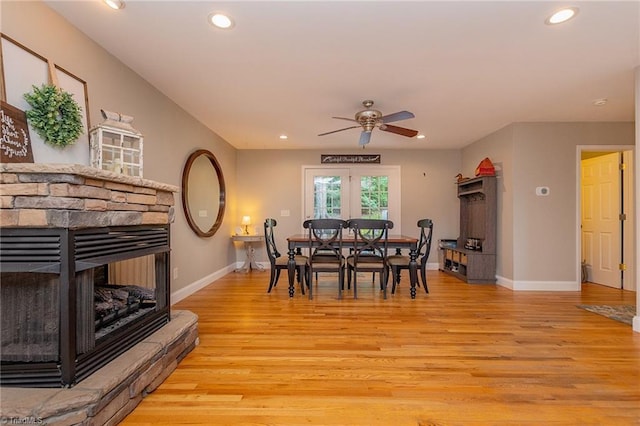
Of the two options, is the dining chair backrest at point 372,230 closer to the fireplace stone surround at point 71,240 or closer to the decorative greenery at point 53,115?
the fireplace stone surround at point 71,240

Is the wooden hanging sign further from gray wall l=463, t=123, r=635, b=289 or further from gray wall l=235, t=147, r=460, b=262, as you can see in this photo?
gray wall l=463, t=123, r=635, b=289

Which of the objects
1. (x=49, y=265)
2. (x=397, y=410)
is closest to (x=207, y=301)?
(x=49, y=265)

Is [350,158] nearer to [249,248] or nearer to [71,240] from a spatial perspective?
[249,248]

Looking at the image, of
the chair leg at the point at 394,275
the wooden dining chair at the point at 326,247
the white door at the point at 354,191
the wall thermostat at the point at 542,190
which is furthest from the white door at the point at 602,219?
the wooden dining chair at the point at 326,247

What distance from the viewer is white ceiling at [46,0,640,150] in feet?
6.33

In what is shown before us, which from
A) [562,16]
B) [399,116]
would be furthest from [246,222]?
[562,16]

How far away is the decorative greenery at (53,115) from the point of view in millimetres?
1628

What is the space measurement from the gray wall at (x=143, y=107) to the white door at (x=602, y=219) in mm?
6161

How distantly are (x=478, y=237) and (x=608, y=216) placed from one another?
1.88m

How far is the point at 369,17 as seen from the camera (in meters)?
1.97

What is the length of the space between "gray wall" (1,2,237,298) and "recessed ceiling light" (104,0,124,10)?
0.43 metres

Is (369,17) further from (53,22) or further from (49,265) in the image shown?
(49,265)

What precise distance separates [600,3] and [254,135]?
4195 mm

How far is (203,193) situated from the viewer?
4.38 metres
